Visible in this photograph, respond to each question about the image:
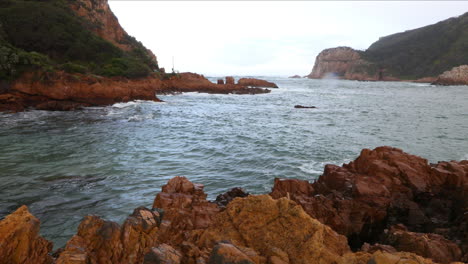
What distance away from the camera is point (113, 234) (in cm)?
486

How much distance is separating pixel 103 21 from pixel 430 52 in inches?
6074

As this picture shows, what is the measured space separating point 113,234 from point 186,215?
1.62 metres

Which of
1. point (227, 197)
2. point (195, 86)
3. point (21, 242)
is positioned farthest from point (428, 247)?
point (195, 86)

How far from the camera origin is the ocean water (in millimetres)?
10188

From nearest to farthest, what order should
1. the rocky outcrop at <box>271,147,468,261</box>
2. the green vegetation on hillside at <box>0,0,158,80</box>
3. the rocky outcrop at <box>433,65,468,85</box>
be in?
1. the rocky outcrop at <box>271,147,468,261</box>
2. the green vegetation on hillside at <box>0,0,158,80</box>
3. the rocky outcrop at <box>433,65,468,85</box>

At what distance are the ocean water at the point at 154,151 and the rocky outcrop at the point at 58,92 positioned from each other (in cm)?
273

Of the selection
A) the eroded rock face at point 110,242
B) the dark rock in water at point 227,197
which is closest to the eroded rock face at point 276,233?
the eroded rock face at point 110,242

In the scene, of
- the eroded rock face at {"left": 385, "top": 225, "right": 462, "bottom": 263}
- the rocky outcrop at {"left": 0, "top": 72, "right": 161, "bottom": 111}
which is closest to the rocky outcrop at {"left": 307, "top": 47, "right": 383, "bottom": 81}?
the rocky outcrop at {"left": 0, "top": 72, "right": 161, "bottom": 111}

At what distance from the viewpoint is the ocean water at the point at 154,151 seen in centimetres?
1019

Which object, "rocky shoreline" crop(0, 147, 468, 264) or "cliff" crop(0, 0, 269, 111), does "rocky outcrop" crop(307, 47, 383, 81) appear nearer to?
"cliff" crop(0, 0, 269, 111)

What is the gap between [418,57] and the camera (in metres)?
150

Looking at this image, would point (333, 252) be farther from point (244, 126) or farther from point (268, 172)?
point (244, 126)

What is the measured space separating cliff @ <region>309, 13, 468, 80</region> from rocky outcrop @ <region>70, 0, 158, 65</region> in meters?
133

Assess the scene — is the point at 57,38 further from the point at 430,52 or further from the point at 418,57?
the point at 430,52
